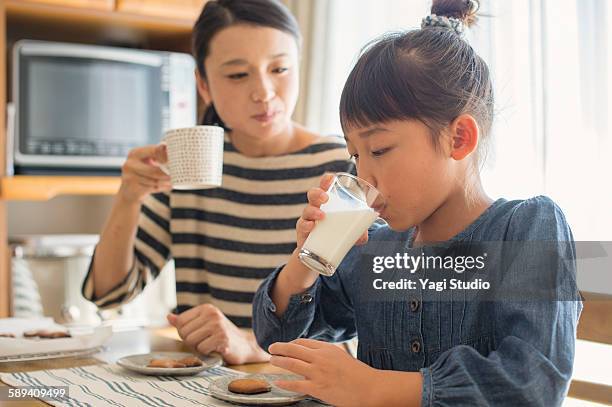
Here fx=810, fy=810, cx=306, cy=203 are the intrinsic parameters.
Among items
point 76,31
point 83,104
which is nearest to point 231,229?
point 83,104

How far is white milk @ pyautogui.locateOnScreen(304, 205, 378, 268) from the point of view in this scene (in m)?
1.01

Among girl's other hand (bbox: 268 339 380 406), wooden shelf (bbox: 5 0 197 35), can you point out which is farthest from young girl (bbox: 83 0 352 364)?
wooden shelf (bbox: 5 0 197 35)

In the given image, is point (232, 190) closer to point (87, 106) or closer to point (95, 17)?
point (87, 106)

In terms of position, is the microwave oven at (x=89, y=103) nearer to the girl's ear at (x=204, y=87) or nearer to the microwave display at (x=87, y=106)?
the microwave display at (x=87, y=106)

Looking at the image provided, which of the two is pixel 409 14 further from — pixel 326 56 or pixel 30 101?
pixel 30 101

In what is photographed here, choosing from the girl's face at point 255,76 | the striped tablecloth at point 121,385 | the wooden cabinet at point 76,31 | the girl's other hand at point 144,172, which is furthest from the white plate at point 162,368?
the wooden cabinet at point 76,31

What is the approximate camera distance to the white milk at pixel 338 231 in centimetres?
101

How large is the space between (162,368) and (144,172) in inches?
22.1

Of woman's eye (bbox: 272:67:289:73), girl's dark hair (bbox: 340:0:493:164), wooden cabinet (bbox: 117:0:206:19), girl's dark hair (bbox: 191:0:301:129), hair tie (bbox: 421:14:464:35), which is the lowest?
girl's dark hair (bbox: 340:0:493:164)

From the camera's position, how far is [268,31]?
163cm

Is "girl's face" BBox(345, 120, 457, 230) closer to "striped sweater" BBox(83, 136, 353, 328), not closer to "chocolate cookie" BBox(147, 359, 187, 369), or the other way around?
"chocolate cookie" BBox(147, 359, 187, 369)

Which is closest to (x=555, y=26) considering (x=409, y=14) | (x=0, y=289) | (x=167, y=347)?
(x=409, y=14)

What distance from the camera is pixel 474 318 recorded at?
3.25 ft

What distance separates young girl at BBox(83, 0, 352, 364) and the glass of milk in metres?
0.57
